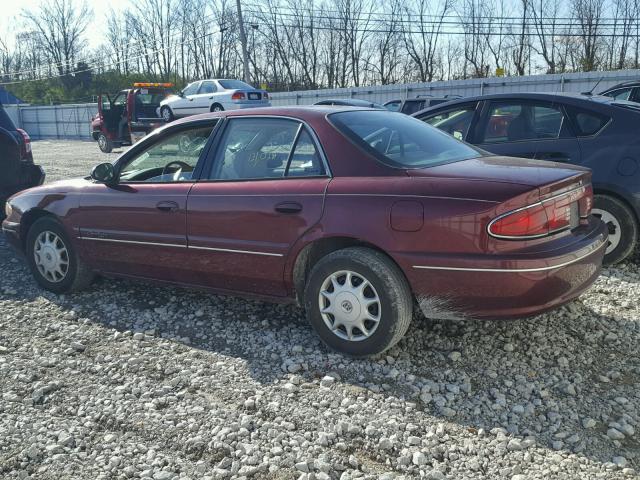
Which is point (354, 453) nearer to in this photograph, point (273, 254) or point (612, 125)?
point (273, 254)

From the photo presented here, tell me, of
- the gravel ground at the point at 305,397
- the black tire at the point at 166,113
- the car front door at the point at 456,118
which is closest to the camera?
the gravel ground at the point at 305,397

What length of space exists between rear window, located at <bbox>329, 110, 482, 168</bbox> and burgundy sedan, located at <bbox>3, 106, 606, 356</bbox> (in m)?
0.01

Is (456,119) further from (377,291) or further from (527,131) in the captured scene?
(377,291)

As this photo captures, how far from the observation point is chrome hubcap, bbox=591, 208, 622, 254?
501 cm

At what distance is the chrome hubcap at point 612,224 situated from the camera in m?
5.01

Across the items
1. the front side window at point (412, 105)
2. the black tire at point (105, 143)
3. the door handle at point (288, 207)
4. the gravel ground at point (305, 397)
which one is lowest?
the gravel ground at point (305, 397)

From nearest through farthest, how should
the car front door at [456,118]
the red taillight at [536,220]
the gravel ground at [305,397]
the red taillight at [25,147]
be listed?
the gravel ground at [305,397]
the red taillight at [536,220]
the car front door at [456,118]
the red taillight at [25,147]

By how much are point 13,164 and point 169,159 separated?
145 inches

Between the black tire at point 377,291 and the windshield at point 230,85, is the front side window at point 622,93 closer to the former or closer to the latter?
the black tire at point 377,291

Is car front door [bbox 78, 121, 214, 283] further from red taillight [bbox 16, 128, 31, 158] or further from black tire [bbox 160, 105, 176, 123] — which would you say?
black tire [bbox 160, 105, 176, 123]

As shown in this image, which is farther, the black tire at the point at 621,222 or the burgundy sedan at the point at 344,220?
the black tire at the point at 621,222

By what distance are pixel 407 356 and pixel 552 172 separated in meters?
1.40

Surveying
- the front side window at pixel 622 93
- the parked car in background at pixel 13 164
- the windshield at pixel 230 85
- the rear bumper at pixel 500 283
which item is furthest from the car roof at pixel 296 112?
the windshield at pixel 230 85

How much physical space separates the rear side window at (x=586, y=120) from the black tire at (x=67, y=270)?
176 inches
